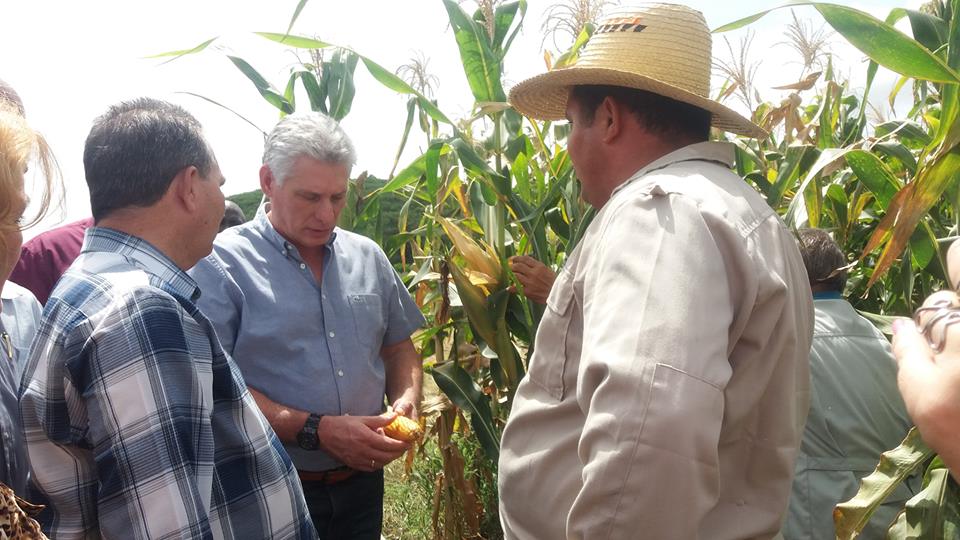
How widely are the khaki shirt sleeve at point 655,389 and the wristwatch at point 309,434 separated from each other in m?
1.25

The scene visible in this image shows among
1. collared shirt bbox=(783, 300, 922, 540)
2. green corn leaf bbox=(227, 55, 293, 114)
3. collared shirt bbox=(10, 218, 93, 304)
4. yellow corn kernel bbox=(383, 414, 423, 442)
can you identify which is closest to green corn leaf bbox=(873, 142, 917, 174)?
collared shirt bbox=(783, 300, 922, 540)

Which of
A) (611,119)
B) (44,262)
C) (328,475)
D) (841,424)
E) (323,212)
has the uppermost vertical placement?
(611,119)

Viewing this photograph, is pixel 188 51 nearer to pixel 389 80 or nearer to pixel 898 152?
pixel 389 80

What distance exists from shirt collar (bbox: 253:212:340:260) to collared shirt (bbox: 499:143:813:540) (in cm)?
125

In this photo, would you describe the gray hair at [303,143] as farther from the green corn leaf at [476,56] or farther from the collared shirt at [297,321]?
the green corn leaf at [476,56]

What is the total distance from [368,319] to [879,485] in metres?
1.59

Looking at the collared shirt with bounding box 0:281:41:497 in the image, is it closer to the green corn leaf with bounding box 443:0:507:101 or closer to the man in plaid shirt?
the man in plaid shirt

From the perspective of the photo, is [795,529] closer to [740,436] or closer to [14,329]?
[740,436]

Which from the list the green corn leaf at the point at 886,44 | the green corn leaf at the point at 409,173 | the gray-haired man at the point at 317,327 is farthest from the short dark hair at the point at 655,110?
the green corn leaf at the point at 409,173

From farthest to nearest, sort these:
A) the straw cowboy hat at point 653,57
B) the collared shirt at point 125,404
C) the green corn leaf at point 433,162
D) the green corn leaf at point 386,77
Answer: the green corn leaf at point 433,162, the green corn leaf at point 386,77, the straw cowboy hat at point 653,57, the collared shirt at point 125,404

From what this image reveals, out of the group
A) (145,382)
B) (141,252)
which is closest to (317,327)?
(141,252)

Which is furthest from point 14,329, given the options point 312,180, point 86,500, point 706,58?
point 706,58

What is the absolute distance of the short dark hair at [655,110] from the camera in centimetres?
186

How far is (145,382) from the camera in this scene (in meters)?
1.61
